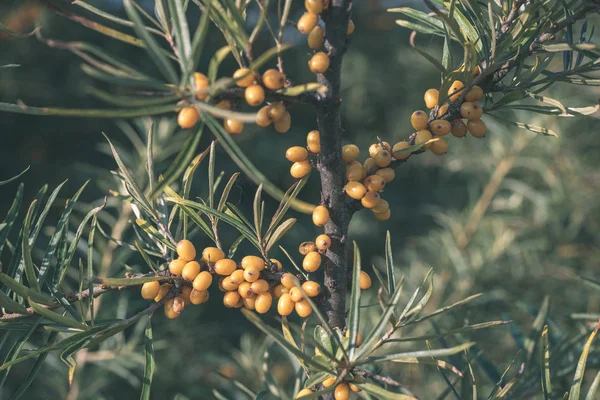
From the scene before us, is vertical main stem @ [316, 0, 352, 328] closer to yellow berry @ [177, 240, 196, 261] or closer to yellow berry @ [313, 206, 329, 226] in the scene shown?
yellow berry @ [313, 206, 329, 226]

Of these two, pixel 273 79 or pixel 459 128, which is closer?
pixel 273 79

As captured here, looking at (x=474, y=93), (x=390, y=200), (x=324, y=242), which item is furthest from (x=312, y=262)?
(x=390, y=200)

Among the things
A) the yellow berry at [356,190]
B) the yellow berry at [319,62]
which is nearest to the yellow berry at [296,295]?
the yellow berry at [356,190]

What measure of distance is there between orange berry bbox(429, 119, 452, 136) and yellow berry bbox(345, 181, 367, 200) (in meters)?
0.10

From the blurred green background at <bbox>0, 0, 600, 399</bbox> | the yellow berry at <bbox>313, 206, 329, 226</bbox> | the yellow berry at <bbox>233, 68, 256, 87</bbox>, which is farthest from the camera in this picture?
the blurred green background at <bbox>0, 0, 600, 399</bbox>

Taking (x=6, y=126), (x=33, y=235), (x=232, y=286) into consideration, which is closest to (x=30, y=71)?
(x=6, y=126)

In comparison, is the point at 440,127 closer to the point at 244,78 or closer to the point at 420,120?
the point at 420,120

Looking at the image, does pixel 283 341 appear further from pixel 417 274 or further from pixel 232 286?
pixel 417 274

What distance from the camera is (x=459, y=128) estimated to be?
510 millimetres

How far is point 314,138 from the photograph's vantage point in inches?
18.7

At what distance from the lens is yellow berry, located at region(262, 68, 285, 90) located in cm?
38

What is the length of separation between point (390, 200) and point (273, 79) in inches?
70.3

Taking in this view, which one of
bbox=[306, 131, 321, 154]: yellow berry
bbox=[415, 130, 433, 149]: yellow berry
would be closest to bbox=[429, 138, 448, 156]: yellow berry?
bbox=[415, 130, 433, 149]: yellow berry

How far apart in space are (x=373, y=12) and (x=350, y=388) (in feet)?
7.82
